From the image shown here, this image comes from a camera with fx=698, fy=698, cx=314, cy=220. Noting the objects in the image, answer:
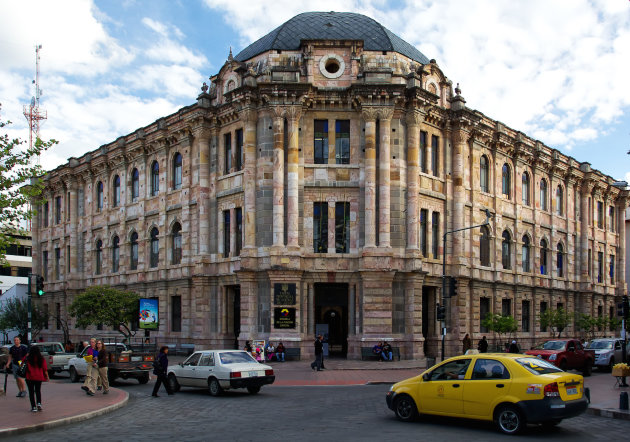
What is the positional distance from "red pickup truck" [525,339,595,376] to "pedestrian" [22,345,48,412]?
20.5 meters

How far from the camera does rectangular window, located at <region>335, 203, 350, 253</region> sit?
38.7 m

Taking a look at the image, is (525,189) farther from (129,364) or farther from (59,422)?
(59,422)

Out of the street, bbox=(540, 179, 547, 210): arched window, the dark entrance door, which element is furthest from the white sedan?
bbox=(540, 179, 547, 210): arched window

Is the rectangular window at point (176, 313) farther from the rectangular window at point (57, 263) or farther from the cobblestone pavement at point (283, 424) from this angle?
the cobblestone pavement at point (283, 424)

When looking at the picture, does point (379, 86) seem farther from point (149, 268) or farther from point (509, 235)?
point (149, 268)

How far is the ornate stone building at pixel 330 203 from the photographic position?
38.2 m

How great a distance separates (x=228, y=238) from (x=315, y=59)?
11713mm

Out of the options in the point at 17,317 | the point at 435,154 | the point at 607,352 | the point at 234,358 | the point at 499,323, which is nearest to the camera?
the point at 234,358

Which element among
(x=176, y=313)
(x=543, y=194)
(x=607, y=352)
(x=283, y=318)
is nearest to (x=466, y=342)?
(x=607, y=352)

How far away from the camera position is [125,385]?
26.7 meters

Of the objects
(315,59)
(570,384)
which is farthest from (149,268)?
(570,384)

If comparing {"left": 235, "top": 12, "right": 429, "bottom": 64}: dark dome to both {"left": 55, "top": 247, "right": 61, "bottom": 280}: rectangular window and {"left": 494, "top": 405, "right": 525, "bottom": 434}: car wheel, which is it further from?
{"left": 494, "top": 405, "right": 525, "bottom": 434}: car wheel

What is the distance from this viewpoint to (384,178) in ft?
125

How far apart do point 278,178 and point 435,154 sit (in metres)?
10.6
